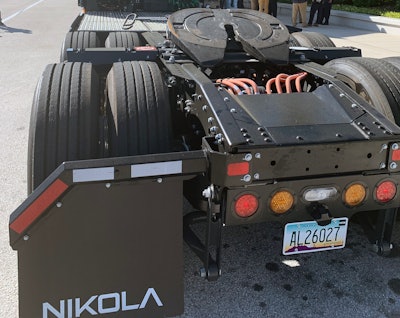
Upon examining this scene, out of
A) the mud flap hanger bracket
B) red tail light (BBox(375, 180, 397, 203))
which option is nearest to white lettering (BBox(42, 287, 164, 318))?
the mud flap hanger bracket

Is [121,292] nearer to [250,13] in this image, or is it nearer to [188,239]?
[188,239]

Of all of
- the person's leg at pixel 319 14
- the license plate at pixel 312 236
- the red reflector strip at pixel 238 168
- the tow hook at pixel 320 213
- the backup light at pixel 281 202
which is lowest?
the person's leg at pixel 319 14

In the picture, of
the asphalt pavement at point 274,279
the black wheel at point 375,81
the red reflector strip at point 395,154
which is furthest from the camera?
the black wheel at point 375,81

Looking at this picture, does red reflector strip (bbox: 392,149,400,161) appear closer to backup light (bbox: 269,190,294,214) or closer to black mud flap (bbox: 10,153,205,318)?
backup light (bbox: 269,190,294,214)

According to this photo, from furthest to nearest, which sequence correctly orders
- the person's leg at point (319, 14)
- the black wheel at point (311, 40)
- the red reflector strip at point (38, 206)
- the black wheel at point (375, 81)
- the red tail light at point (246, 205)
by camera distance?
1. the person's leg at point (319, 14)
2. the black wheel at point (311, 40)
3. the black wheel at point (375, 81)
4. the red tail light at point (246, 205)
5. the red reflector strip at point (38, 206)

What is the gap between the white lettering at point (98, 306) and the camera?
7.99ft

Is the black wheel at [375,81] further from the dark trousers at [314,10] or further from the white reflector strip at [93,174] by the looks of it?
the dark trousers at [314,10]

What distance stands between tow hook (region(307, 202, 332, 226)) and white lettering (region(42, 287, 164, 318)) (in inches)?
38.0

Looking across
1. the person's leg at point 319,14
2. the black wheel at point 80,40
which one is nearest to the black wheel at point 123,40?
the black wheel at point 80,40

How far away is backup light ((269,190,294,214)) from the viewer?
104 inches

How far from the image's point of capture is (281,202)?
8.72 feet

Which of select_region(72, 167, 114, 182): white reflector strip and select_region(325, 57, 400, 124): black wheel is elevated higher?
select_region(325, 57, 400, 124): black wheel

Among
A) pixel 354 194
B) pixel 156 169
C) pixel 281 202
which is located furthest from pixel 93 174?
pixel 354 194

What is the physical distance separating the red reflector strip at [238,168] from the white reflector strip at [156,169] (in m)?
0.26
